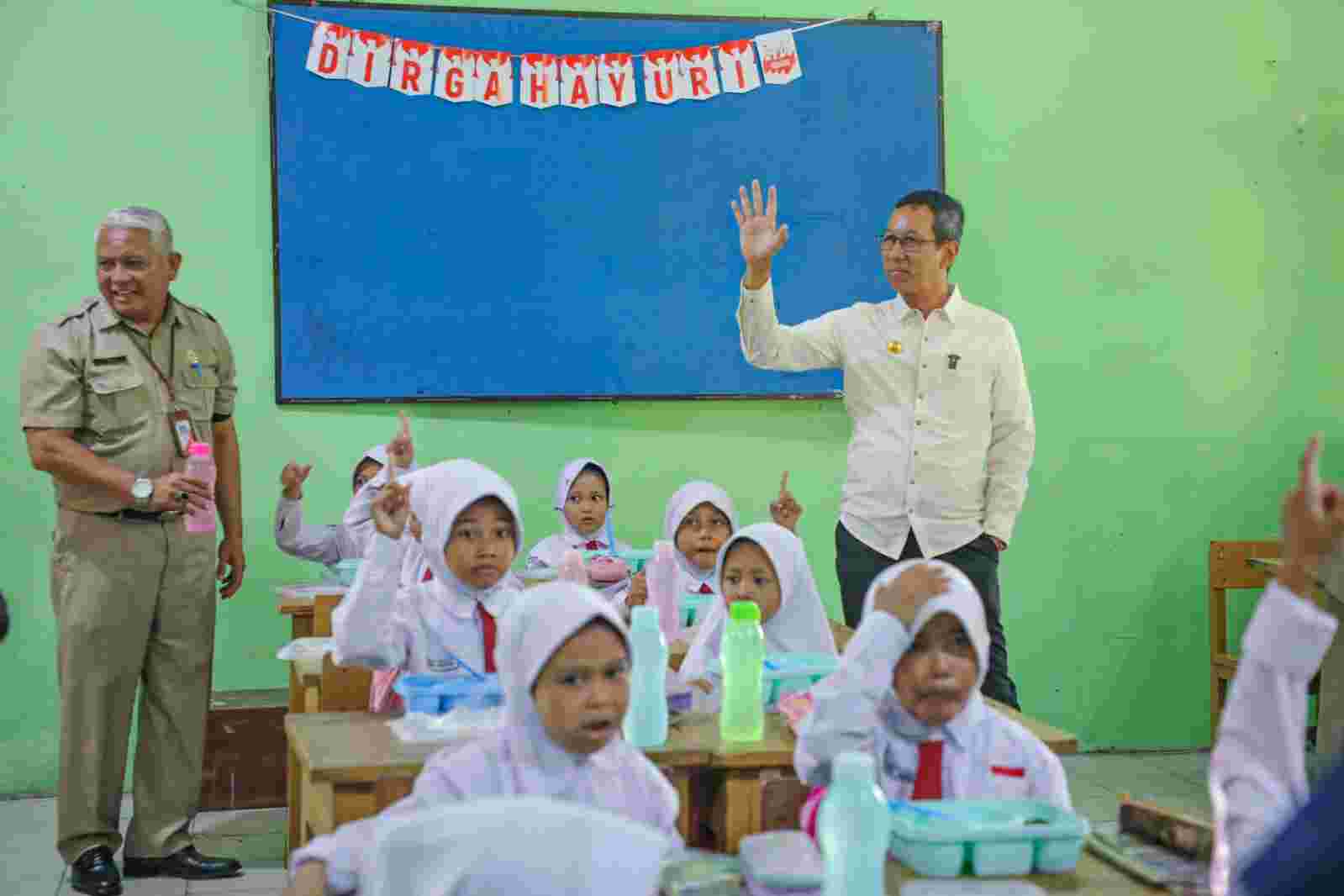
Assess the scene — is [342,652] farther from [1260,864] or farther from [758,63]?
[758,63]

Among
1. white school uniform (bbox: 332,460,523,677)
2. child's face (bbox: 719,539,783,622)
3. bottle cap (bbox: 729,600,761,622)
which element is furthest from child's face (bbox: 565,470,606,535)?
bottle cap (bbox: 729,600,761,622)

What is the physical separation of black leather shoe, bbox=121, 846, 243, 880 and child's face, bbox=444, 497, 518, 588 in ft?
4.30

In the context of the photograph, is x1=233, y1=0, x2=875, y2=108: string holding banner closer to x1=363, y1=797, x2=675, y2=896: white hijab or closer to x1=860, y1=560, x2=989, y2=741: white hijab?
x1=860, y1=560, x2=989, y2=741: white hijab

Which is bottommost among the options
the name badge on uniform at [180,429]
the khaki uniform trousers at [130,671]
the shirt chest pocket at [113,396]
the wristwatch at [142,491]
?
the khaki uniform trousers at [130,671]

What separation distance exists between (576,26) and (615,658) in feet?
11.1

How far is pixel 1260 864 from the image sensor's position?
3.67 ft

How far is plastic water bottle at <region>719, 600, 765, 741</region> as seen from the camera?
2.63 meters

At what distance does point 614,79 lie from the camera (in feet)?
16.5

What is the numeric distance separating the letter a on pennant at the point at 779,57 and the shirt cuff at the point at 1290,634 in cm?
388

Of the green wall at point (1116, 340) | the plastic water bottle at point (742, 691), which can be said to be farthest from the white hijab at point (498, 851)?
the green wall at point (1116, 340)

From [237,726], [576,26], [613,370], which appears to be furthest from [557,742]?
[576,26]

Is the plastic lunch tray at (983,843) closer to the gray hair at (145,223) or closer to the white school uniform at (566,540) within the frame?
the gray hair at (145,223)

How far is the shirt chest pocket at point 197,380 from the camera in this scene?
383 centimetres

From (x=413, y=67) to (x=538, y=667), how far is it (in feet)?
10.9
